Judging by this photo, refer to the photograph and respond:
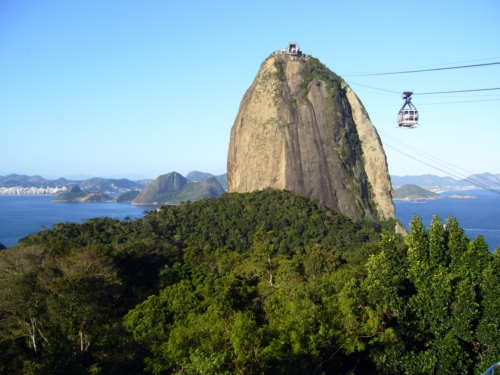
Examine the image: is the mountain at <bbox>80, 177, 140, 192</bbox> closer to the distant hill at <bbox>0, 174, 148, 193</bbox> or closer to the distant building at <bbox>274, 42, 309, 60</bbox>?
the distant hill at <bbox>0, 174, 148, 193</bbox>

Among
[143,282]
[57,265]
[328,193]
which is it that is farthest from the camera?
[328,193]

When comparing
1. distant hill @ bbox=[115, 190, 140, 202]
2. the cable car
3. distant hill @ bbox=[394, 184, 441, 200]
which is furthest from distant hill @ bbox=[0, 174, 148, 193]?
the cable car

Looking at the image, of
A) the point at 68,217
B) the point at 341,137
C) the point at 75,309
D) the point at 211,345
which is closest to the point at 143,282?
the point at 75,309

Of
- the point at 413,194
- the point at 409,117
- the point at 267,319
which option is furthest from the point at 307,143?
the point at 413,194

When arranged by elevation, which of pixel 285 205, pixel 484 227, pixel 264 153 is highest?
pixel 264 153

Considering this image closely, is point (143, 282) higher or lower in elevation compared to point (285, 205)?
lower

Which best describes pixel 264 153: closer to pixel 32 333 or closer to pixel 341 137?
pixel 341 137
